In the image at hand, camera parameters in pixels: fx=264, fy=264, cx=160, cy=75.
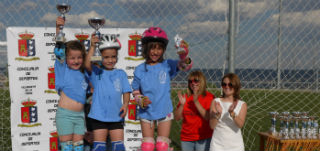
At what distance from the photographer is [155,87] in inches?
102

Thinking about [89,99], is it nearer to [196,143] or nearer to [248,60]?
[196,143]

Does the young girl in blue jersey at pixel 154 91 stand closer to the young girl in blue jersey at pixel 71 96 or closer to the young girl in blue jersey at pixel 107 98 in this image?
the young girl in blue jersey at pixel 107 98

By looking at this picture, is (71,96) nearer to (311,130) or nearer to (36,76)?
(36,76)

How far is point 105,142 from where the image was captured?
8.68 feet

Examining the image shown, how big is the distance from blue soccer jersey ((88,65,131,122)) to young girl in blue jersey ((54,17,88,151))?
18 centimetres

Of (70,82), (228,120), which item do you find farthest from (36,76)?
(228,120)

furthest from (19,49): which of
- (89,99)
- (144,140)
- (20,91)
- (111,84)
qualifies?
(144,140)

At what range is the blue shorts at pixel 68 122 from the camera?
8.71 feet

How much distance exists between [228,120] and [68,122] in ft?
5.19

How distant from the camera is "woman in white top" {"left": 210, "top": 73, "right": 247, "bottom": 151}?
2.42 m

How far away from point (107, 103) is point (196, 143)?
968 mm

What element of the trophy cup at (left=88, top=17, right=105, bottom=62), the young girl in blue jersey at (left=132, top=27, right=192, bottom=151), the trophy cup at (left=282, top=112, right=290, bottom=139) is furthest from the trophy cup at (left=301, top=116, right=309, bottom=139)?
the trophy cup at (left=88, top=17, right=105, bottom=62)

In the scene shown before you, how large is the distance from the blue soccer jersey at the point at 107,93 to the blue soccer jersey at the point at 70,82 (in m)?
0.15

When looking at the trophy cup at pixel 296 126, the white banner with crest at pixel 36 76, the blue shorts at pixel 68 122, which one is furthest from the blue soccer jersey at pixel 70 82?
the trophy cup at pixel 296 126
